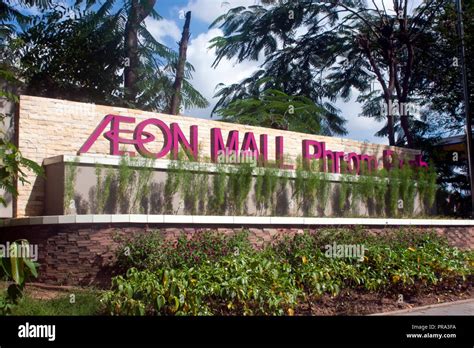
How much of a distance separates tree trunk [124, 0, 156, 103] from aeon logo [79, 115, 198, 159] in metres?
3.85

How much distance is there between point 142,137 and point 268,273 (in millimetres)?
4879

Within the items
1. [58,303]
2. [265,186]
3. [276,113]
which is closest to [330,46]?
[276,113]

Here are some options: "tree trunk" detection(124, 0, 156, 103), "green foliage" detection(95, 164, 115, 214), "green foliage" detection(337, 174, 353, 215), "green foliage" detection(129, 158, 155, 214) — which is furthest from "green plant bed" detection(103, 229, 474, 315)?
"tree trunk" detection(124, 0, 156, 103)

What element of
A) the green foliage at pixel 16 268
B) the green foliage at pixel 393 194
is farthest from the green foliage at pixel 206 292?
the green foliage at pixel 393 194

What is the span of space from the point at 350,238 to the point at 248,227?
6.25ft

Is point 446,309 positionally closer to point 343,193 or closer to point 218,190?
point 218,190

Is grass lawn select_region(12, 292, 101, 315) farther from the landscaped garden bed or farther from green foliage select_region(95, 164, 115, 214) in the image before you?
green foliage select_region(95, 164, 115, 214)

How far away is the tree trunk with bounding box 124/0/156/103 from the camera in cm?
1438

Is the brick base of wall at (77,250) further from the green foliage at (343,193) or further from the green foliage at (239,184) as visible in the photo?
the green foliage at (343,193)

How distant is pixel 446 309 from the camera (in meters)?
7.70

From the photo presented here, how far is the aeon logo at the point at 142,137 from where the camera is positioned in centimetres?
1036

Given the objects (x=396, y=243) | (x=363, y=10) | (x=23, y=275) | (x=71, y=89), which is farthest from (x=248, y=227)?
(x=363, y=10)

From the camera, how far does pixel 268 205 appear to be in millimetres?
11492
